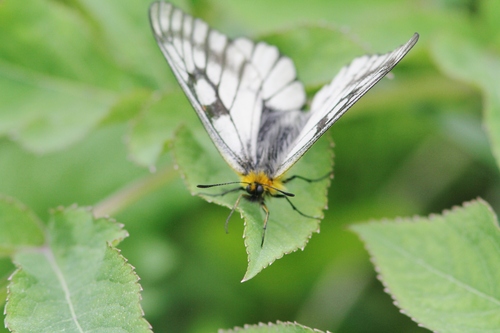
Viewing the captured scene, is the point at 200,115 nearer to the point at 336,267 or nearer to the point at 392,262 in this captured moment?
the point at 392,262

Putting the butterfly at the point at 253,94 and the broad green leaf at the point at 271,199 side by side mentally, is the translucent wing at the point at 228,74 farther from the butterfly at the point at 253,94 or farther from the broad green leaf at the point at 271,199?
the broad green leaf at the point at 271,199

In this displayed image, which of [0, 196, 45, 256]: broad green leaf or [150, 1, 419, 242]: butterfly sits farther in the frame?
[0, 196, 45, 256]: broad green leaf

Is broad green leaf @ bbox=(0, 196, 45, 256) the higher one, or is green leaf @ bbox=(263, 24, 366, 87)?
green leaf @ bbox=(263, 24, 366, 87)

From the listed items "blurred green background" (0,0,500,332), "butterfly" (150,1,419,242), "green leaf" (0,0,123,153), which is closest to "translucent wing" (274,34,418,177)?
"butterfly" (150,1,419,242)

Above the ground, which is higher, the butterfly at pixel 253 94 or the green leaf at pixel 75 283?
the butterfly at pixel 253 94

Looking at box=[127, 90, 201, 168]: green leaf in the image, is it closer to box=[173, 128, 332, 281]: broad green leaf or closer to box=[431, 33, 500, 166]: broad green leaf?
box=[173, 128, 332, 281]: broad green leaf

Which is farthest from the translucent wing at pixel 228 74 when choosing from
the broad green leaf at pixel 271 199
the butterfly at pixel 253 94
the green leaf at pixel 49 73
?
the green leaf at pixel 49 73
